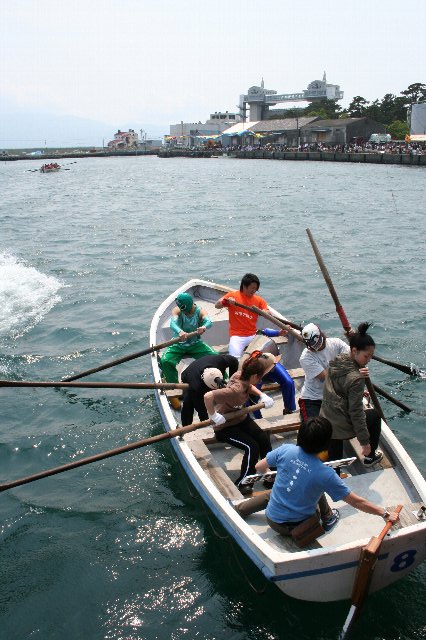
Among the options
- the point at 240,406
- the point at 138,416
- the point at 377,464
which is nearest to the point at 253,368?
the point at 240,406

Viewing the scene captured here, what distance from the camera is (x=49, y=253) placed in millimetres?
24219

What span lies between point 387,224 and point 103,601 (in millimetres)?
27310

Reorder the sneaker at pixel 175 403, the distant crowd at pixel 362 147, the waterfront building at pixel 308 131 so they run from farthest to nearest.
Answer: the waterfront building at pixel 308 131 → the distant crowd at pixel 362 147 → the sneaker at pixel 175 403

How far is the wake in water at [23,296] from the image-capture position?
49.2 ft

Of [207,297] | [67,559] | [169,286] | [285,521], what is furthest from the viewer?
[169,286]

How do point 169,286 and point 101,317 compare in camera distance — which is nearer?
point 101,317

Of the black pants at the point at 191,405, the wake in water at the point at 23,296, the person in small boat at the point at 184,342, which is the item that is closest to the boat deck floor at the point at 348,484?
the black pants at the point at 191,405

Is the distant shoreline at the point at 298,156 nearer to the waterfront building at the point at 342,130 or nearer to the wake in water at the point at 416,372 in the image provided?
the waterfront building at the point at 342,130

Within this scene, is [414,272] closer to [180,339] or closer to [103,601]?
[180,339]

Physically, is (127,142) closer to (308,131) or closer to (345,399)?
(308,131)

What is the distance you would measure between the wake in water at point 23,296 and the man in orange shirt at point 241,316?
684cm

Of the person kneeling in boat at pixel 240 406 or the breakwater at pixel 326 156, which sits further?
the breakwater at pixel 326 156

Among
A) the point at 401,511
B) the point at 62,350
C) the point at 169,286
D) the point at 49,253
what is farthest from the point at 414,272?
the point at 401,511

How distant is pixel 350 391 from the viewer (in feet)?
20.6
